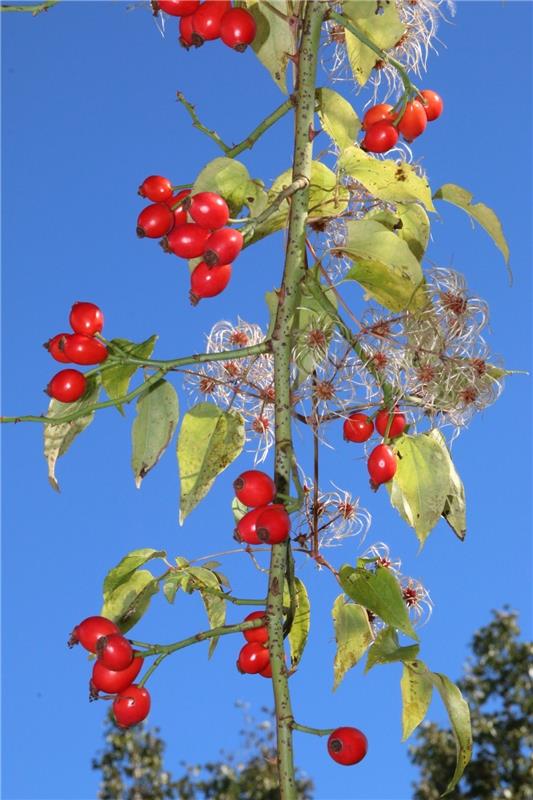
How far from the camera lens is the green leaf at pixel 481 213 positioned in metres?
1.91

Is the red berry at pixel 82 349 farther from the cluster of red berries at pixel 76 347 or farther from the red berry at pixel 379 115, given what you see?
the red berry at pixel 379 115

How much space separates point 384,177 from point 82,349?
615 mm

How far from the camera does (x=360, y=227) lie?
71.0 inches

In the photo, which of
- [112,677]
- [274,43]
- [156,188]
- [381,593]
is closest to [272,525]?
[381,593]

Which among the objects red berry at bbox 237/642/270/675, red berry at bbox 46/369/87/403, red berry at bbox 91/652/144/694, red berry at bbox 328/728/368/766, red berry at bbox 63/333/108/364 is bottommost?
red berry at bbox 328/728/368/766

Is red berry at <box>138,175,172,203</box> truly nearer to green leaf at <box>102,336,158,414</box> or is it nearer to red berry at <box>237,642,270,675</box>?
green leaf at <box>102,336,158,414</box>

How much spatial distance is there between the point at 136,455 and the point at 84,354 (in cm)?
23

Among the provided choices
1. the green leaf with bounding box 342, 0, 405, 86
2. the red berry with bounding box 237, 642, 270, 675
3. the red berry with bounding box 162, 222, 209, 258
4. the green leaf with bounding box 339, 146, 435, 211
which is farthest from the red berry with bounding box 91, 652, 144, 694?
the green leaf with bounding box 342, 0, 405, 86

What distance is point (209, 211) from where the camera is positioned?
62.4 inches

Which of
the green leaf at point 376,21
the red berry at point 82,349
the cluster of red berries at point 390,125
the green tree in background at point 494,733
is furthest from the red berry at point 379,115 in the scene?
the green tree in background at point 494,733

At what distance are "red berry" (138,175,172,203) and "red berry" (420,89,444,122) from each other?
1.70ft

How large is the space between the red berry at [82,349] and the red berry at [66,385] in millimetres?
30

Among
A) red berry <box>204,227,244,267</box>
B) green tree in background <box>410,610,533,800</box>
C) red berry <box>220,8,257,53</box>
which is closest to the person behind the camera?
red berry <box>204,227,244,267</box>

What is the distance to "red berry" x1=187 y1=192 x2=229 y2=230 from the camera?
1.58m
